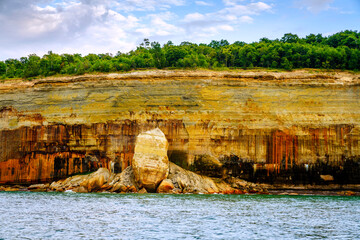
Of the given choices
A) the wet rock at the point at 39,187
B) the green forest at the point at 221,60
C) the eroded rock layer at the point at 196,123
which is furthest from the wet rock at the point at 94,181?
the green forest at the point at 221,60

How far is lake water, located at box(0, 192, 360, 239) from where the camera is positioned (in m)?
18.6

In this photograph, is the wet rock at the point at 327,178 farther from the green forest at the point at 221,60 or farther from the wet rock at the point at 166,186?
the wet rock at the point at 166,186

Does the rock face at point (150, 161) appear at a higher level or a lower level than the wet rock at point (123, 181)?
higher

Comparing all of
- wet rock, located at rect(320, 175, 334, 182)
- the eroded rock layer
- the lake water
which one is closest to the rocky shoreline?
wet rock, located at rect(320, 175, 334, 182)

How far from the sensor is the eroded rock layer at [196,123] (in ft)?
140

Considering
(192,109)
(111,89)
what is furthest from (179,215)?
(111,89)

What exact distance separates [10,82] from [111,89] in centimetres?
1213

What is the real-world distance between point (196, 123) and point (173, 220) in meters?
21.9

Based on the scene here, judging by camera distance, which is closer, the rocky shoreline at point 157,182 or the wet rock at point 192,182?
the rocky shoreline at point 157,182

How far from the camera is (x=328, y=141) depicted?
140 ft

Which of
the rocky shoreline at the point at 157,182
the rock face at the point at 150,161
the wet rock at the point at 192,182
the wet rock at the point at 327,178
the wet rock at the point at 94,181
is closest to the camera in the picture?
the rock face at the point at 150,161

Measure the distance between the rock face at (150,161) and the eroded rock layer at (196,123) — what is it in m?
3.87

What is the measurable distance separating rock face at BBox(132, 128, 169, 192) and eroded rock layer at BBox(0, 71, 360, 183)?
387 centimetres

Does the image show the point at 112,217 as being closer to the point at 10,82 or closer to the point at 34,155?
the point at 34,155
